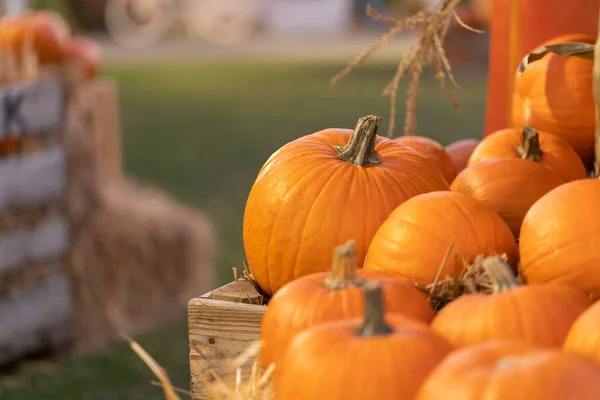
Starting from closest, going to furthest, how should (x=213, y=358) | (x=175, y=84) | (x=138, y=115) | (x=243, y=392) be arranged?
(x=243, y=392) < (x=213, y=358) < (x=138, y=115) < (x=175, y=84)

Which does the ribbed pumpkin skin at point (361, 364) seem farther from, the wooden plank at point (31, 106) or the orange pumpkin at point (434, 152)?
the wooden plank at point (31, 106)

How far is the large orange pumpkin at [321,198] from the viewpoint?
5.44ft

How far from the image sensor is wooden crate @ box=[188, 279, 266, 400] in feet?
5.20

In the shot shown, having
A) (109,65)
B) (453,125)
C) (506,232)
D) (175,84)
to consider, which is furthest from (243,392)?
(109,65)

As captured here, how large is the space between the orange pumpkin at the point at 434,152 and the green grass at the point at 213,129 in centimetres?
245

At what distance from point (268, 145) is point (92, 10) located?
12929mm

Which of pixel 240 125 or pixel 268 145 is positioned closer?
pixel 268 145

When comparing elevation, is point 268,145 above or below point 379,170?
below

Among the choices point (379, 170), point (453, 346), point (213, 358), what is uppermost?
point (379, 170)

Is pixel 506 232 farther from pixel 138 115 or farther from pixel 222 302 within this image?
pixel 138 115

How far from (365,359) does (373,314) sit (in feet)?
0.20

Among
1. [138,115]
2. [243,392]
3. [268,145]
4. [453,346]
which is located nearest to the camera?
[453,346]

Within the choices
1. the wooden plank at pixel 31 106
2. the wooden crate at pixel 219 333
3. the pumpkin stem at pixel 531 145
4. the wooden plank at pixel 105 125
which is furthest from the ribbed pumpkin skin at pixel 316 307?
the wooden plank at pixel 105 125

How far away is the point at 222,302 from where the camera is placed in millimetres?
1614
